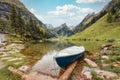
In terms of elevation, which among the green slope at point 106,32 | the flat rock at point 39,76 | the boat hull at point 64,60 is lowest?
the flat rock at point 39,76

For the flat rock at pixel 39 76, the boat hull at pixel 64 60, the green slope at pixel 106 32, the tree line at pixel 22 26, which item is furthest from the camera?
the green slope at pixel 106 32

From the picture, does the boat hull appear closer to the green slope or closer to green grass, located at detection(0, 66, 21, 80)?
green grass, located at detection(0, 66, 21, 80)

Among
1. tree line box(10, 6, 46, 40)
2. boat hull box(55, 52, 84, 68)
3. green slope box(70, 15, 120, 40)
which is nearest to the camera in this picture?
boat hull box(55, 52, 84, 68)

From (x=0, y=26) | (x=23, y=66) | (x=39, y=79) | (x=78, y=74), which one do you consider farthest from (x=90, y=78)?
(x=0, y=26)

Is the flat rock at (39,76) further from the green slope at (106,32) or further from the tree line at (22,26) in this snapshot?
the tree line at (22,26)

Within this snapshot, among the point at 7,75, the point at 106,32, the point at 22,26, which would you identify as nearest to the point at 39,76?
the point at 7,75

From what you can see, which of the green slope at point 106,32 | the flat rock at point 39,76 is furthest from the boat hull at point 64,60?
the green slope at point 106,32

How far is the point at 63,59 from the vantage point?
68.1ft

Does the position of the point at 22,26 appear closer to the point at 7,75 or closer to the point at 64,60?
the point at 64,60

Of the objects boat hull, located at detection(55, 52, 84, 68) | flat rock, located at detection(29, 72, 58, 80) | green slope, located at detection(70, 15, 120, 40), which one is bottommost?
flat rock, located at detection(29, 72, 58, 80)

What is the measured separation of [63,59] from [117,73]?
6659mm

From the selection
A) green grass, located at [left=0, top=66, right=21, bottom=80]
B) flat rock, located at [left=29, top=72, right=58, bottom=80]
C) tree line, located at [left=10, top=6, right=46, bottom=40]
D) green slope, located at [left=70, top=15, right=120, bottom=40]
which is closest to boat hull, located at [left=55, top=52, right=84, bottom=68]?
flat rock, located at [left=29, top=72, right=58, bottom=80]

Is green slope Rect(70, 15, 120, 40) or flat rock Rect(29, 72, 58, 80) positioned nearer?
flat rock Rect(29, 72, 58, 80)

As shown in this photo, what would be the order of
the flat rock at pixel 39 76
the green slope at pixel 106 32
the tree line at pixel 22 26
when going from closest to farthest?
the flat rock at pixel 39 76 < the tree line at pixel 22 26 < the green slope at pixel 106 32
